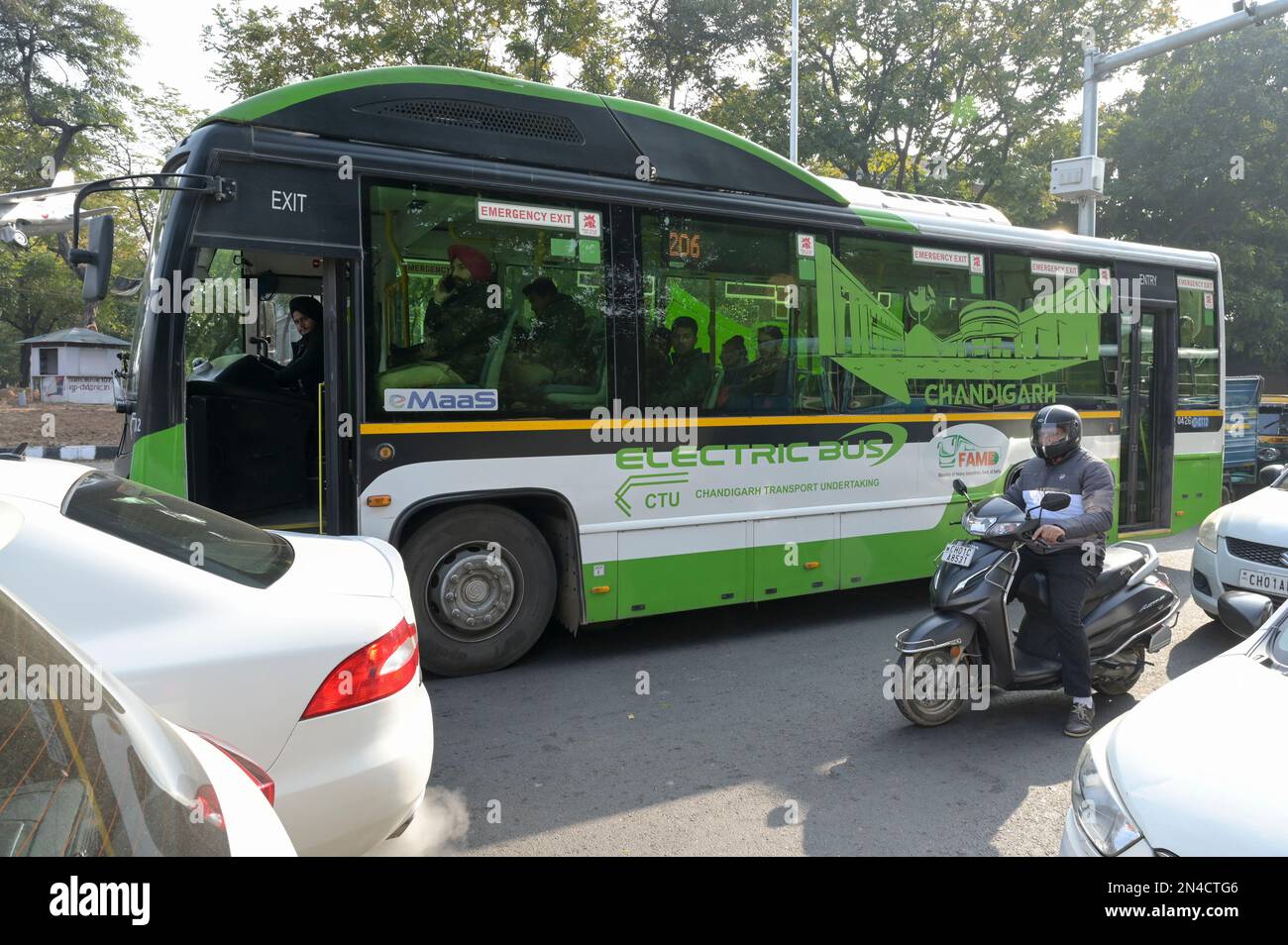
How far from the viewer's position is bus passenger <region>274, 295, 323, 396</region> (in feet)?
20.2

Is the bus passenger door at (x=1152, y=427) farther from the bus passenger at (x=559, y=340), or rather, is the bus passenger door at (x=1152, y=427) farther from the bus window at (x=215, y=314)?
the bus window at (x=215, y=314)

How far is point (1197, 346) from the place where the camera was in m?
9.80

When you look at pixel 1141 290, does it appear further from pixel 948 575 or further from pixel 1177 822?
pixel 1177 822

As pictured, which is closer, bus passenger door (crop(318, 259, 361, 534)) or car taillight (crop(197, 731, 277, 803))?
car taillight (crop(197, 731, 277, 803))

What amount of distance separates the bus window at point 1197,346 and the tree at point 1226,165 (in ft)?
62.2

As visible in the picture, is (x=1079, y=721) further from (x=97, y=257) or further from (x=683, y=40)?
(x=683, y=40)

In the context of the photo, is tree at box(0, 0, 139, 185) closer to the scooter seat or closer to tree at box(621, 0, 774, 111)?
tree at box(621, 0, 774, 111)

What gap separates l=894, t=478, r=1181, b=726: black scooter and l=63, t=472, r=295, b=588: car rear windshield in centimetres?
310

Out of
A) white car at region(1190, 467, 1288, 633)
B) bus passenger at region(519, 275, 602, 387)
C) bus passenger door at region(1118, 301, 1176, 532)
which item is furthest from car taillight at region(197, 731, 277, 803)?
bus passenger door at region(1118, 301, 1176, 532)

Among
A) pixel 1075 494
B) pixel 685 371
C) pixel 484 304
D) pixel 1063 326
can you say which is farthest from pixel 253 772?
pixel 1063 326

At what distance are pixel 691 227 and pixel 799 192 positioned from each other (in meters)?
1.12

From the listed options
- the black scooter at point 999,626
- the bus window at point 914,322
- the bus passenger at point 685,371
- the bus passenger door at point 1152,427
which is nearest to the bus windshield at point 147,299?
the bus passenger at point 685,371

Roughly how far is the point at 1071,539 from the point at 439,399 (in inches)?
142
